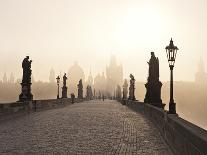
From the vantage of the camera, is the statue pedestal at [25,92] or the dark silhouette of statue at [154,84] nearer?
the dark silhouette of statue at [154,84]

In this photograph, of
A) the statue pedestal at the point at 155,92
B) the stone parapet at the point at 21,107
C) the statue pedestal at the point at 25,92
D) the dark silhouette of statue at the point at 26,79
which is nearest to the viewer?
the stone parapet at the point at 21,107

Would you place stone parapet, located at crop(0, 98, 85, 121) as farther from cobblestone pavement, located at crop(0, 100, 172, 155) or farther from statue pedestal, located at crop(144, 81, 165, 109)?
statue pedestal, located at crop(144, 81, 165, 109)

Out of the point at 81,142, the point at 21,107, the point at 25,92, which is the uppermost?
the point at 25,92

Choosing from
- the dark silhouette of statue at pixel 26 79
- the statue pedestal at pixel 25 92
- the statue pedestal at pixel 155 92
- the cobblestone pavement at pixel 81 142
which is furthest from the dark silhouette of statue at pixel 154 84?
the cobblestone pavement at pixel 81 142

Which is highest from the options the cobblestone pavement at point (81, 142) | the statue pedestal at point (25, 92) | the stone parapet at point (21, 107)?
the statue pedestal at point (25, 92)

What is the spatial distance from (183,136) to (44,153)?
12.5 ft

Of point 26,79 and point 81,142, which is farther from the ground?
point 26,79

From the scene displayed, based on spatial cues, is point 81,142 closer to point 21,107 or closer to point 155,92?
point 21,107

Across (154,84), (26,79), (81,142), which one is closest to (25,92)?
(26,79)

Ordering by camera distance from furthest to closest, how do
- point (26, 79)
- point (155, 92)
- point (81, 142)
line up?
point (26, 79), point (155, 92), point (81, 142)

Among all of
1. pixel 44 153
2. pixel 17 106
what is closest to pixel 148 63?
pixel 17 106

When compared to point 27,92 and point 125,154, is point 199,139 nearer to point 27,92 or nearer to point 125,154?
point 125,154

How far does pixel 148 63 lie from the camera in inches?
1112

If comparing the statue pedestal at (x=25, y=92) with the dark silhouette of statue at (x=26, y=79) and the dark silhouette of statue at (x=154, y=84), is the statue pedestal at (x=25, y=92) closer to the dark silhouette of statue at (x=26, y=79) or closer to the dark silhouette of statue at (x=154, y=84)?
the dark silhouette of statue at (x=26, y=79)
